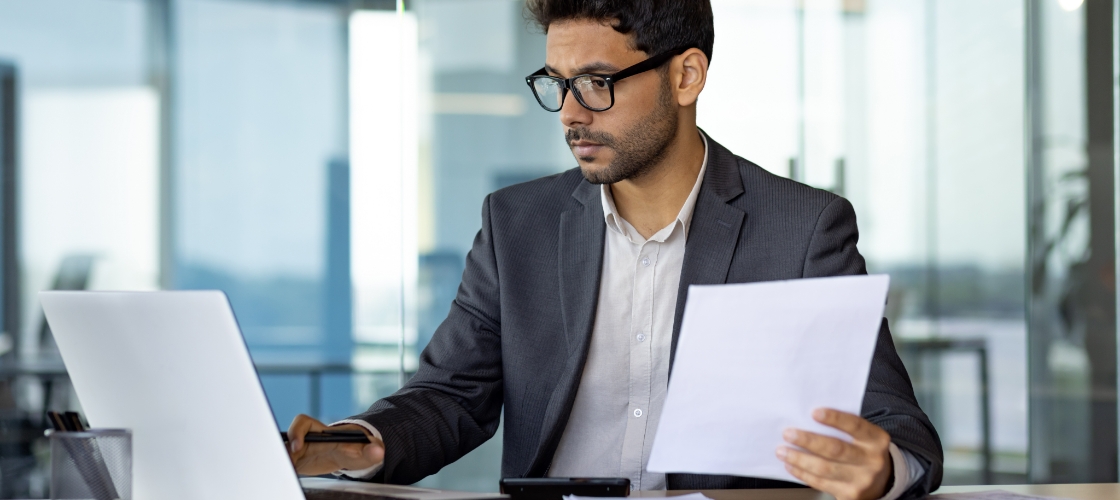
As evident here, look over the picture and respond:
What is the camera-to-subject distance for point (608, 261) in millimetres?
1749

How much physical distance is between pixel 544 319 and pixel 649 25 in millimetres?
547

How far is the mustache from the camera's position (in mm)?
1660

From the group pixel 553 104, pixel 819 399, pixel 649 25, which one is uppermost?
pixel 649 25

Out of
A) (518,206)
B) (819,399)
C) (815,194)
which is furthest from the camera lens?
(518,206)

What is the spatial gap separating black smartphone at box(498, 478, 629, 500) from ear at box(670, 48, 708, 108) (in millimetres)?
808

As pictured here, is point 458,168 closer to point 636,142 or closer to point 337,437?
point 636,142

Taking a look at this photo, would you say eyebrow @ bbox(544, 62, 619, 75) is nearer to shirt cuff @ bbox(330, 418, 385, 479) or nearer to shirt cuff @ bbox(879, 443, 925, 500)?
shirt cuff @ bbox(330, 418, 385, 479)

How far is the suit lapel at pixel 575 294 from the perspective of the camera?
1629mm

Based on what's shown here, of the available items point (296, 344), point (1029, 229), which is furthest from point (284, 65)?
point (1029, 229)

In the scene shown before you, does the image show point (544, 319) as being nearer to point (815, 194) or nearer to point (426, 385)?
point (426, 385)

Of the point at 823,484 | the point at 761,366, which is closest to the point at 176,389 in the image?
the point at 761,366

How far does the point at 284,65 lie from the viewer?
364cm

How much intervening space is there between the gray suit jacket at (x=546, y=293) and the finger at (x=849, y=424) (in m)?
0.40

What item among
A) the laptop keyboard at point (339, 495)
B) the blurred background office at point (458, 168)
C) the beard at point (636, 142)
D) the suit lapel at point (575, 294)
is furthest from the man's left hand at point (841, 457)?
the blurred background office at point (458, 168)
